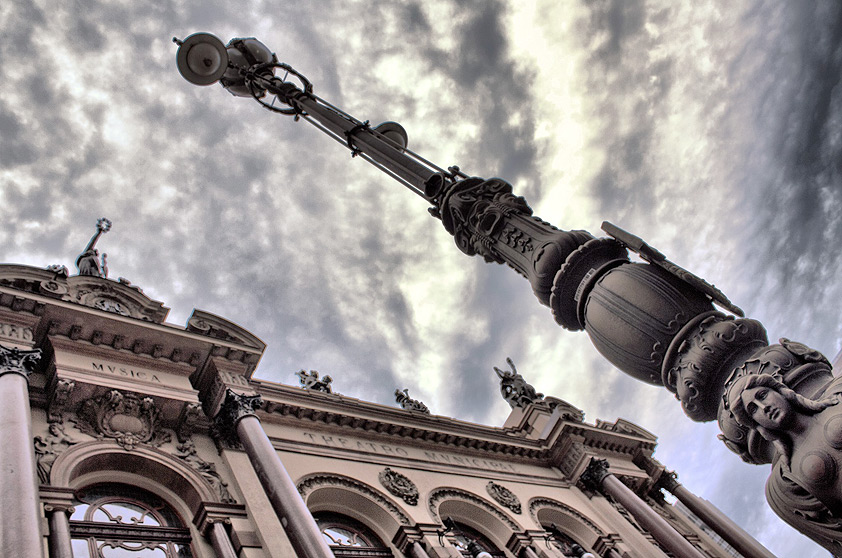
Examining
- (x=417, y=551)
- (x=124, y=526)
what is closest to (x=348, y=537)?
(x=417, y=551)

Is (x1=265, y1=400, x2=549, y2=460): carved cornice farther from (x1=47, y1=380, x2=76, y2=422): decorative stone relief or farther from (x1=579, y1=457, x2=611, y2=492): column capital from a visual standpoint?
(x1=47, y1=380, x2=76, y2=422): decorative stone relief

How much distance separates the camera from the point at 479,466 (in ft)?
64.6

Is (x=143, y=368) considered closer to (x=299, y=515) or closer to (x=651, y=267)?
(x=299, y=515)

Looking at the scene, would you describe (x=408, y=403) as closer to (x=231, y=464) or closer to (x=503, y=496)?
(x=503, y=496)

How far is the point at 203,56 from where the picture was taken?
2134 cm

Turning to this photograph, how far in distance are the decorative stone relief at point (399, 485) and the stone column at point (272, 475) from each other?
416 cm

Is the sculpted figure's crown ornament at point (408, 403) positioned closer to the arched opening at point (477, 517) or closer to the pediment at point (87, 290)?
the arched opening at point (477, 517)

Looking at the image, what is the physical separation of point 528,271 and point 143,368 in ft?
30.9

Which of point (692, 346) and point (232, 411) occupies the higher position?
point (232, 411)

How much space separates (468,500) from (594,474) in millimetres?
5671

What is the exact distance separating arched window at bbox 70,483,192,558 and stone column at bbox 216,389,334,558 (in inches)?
68.9

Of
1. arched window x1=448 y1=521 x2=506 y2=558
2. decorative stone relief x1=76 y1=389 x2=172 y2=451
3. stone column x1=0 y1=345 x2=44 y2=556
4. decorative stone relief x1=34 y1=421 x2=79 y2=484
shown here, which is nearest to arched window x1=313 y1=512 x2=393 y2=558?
arched window x1=448 y1=521 x2=506 y2=558

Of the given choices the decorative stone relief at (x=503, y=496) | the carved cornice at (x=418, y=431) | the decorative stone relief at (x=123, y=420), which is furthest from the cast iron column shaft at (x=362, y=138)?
the decorative stone relief at (x=503, y=496)

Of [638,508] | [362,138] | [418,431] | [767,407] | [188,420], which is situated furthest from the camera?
[638,508]
